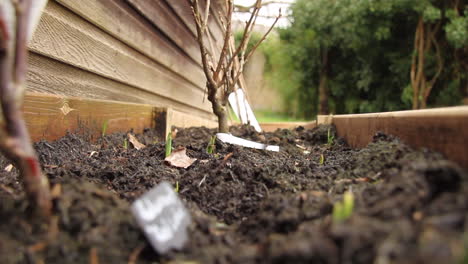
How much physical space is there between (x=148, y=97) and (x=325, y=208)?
2881mm

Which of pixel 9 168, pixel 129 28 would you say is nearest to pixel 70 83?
pixel 9 168

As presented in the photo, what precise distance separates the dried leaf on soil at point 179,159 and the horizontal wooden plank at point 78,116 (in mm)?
733

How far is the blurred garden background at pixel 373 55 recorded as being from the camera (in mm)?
8938

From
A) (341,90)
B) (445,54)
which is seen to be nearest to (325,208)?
(445,54)

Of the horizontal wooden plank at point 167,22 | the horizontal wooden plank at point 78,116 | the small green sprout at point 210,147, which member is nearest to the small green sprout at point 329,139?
the small green sprout at point 210,147

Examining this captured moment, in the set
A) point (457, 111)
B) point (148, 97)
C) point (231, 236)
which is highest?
point (148, 97)

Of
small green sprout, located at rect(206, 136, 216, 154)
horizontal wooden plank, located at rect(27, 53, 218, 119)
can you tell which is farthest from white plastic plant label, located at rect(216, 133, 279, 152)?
horizontal wooden plank, located at rect(27, 53, 218, 119)

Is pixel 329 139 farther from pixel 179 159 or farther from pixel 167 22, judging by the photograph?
pixel 167 22

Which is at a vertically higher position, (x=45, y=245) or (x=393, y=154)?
(x=393, y=154)

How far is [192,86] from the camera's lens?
17.0 feet

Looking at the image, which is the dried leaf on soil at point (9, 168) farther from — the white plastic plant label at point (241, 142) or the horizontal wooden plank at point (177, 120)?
the horizontal wooden plank at point (177, 120)

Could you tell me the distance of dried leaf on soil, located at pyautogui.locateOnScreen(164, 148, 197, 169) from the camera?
62.2 inches

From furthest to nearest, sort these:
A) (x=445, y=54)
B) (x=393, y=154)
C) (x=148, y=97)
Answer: (x=445, y=54), (x=148, y=97), (x=393, y=154)

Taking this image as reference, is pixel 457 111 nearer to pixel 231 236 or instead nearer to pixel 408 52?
pixel 231 236
